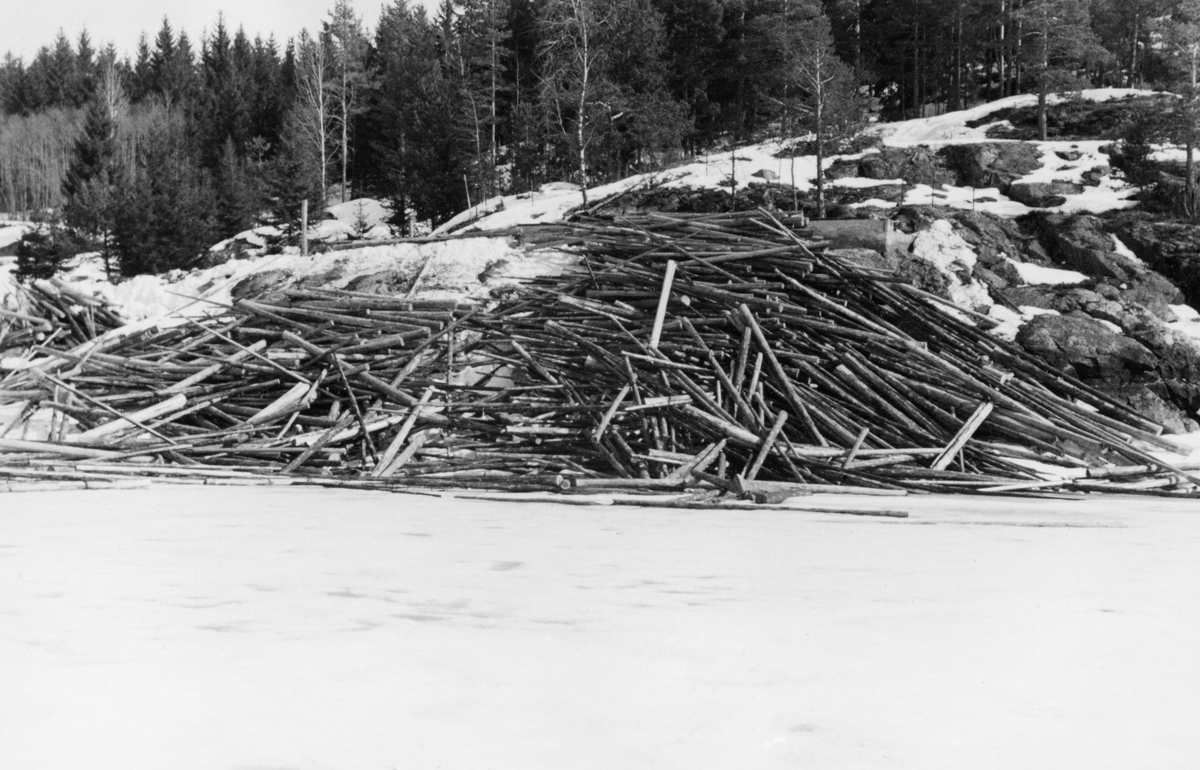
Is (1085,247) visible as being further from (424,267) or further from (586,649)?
(586,649)

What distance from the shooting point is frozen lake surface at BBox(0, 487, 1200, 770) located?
1.90m

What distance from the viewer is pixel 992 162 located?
102ft

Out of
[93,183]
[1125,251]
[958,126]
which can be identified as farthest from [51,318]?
[958,126]

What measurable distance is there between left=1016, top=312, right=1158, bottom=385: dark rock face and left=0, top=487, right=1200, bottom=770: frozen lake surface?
10.8m

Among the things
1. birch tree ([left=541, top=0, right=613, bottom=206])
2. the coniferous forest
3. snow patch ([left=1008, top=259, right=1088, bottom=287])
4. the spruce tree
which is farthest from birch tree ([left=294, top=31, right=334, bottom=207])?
snow patch ([left=1008, top=259, right=1088, bottom=287])

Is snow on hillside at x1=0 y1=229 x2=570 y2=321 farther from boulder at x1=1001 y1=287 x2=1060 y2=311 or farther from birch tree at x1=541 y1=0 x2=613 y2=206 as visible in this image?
birch tree at x1=541 y1=0 x2=613 y2=206

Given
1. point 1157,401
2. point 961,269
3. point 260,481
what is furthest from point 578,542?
point 961,269

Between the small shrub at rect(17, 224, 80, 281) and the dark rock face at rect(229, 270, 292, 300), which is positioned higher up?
the small shrub at rect(17, 224, 80, 281)

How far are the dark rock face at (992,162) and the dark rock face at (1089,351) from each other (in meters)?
16.5

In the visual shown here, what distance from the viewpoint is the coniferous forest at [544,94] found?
3775 centimetres

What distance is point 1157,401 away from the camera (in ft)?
44.1

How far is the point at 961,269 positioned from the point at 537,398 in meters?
13.7

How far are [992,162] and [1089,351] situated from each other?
61.5 ft

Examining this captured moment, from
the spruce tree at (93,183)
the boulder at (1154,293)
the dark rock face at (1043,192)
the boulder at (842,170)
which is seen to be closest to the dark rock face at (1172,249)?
the boulder at (1154,293)
